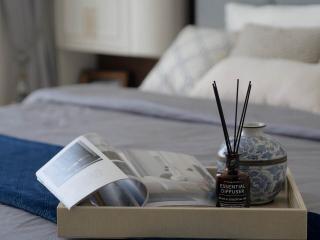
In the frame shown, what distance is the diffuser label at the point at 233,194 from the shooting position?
127 centimetres

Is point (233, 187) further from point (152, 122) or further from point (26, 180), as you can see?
point (152, 122)

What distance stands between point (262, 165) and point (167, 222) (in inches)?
10.1

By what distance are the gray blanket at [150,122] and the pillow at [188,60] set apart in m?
0.24

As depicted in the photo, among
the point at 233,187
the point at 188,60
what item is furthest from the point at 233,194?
the point at 188,60

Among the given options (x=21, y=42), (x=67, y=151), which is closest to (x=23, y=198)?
(x=67, y=151)

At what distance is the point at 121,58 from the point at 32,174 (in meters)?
2.41

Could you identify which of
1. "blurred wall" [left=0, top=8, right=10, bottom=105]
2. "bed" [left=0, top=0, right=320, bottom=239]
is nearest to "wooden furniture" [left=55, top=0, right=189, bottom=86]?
"blurred wall" [left=0, top=8, right=10, bottom=105]

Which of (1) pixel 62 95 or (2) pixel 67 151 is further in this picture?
(1) pixel 62 95

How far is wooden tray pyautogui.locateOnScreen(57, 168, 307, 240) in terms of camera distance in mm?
1213

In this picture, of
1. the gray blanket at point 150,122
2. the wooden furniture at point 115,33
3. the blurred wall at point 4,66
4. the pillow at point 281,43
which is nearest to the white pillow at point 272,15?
the pillow at point 281,43

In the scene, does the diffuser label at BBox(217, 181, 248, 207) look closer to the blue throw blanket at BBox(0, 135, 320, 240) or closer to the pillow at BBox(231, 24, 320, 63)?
the blue throw blanket at BBox(0, 135, 320, 240)

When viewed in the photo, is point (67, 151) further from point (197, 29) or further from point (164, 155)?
point (197, 29)

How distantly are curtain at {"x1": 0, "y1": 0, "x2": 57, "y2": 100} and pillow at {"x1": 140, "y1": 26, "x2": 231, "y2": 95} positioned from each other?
3.65 ft

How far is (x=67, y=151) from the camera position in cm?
144
